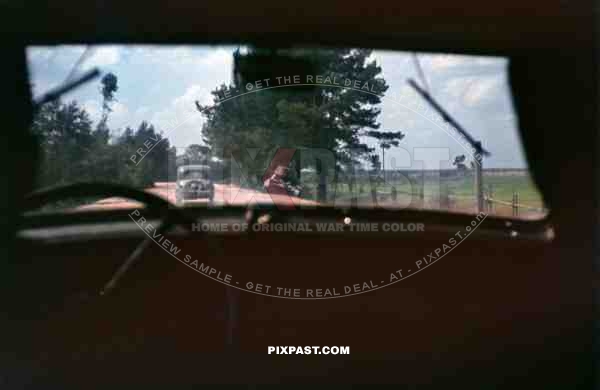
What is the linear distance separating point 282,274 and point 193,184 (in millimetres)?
384

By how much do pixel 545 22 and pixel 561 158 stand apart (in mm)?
423

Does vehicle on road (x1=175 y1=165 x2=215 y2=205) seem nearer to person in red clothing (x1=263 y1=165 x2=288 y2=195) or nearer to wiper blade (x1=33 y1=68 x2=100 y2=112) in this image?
person in red clothing (x1=263 y1=165 x2=288 y2=195)

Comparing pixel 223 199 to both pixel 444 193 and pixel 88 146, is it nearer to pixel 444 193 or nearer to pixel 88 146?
pixel 88 146

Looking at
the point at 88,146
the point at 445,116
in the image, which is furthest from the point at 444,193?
the point at 88,146

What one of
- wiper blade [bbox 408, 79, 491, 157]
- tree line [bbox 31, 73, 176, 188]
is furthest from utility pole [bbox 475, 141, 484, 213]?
tree line [bbox 31, 73, 176, 188]

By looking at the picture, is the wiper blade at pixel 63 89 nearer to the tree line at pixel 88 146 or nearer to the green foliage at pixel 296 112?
the tree line at pixel 88 146

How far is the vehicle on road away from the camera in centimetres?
155

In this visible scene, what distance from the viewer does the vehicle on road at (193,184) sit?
155 cm

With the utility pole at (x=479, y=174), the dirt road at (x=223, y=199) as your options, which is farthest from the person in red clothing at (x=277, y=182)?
the utility pole at (x=479, y=174)

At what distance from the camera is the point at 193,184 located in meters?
1.55

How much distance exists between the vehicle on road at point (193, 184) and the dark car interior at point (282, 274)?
0.05 m

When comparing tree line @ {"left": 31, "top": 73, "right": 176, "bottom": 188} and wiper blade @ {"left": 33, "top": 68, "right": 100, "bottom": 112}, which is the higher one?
wiper blade @ {"left": 33, "top": 68, "right": 100, "bottom": 112}

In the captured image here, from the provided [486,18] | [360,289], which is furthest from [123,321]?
A: [486,18]

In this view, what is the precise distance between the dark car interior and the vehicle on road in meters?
0.05
